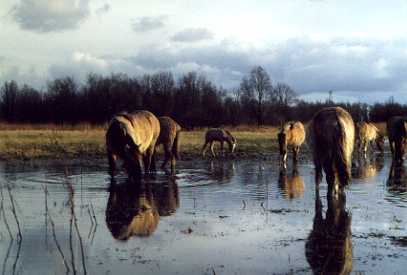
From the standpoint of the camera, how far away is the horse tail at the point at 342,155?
11133 mm

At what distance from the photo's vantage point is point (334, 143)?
11266 mm

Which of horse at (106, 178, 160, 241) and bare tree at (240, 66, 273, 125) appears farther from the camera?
bare tree at (240, 66, 273, 125)

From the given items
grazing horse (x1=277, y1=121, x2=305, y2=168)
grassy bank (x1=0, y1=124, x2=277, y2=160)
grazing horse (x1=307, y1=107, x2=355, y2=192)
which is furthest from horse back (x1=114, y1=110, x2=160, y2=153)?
grassy bank (x1=0, y1=124, x2=277, y2=160)

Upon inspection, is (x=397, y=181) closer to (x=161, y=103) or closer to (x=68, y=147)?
(x=68, y=147)

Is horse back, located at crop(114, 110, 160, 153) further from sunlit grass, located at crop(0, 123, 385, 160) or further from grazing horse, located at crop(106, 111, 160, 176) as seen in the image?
sunlit grass, located at crop(0, 123, 385, 160)

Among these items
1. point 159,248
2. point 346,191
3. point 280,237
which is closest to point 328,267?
point 280,237

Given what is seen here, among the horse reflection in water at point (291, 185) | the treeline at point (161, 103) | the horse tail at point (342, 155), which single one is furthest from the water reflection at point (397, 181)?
the treeline at point (161, 103)

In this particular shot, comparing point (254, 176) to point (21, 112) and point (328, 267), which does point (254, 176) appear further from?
point (21, 112)

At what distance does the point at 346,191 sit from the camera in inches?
499

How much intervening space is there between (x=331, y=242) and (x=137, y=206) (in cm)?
414

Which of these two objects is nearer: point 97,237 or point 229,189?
point 97,237

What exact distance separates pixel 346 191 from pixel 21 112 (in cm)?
7650

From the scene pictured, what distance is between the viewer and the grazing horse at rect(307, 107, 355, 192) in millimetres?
11180

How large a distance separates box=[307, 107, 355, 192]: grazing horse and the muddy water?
1.87 feet
